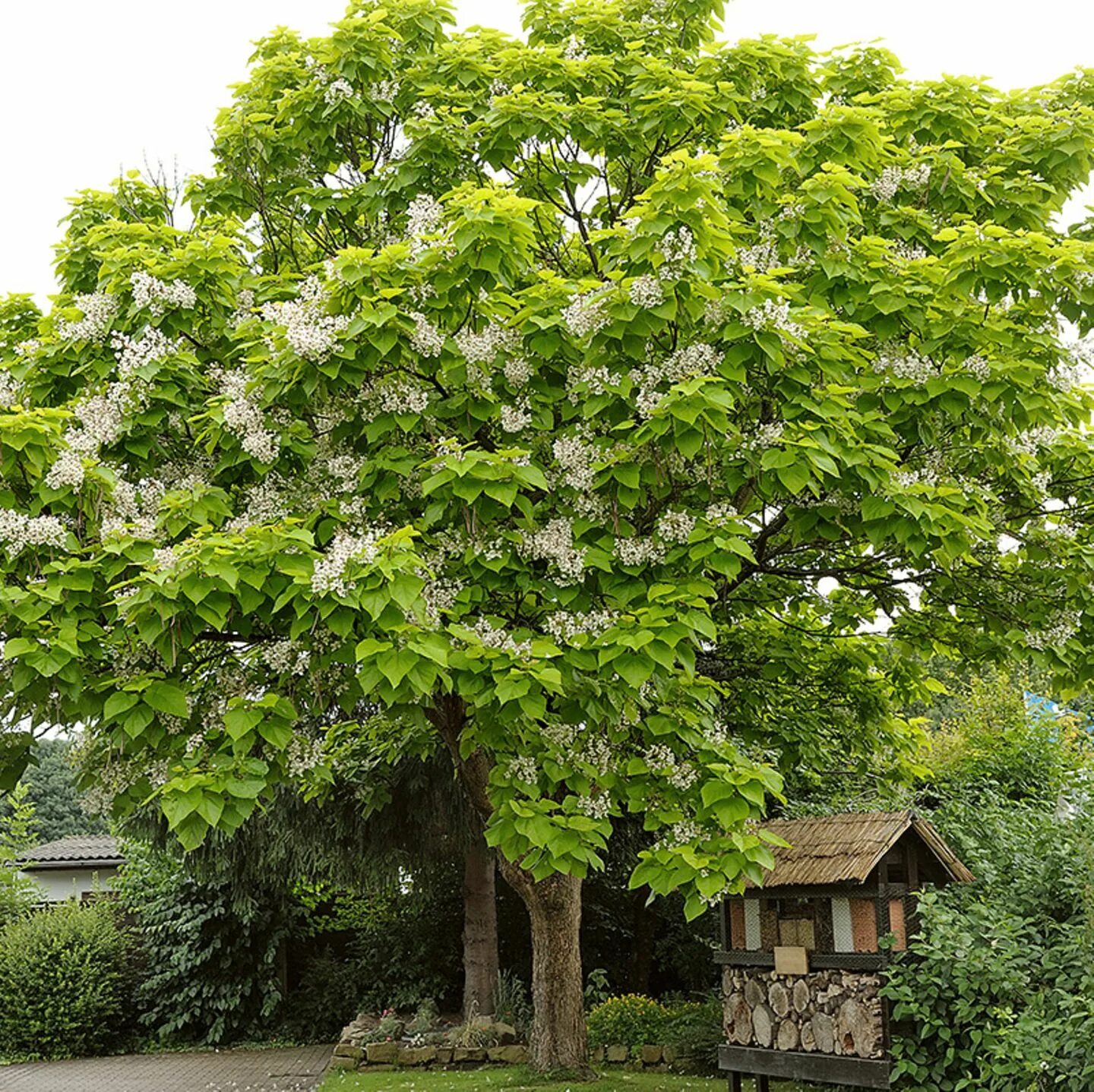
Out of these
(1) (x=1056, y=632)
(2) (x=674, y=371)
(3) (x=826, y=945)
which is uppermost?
(2) (x=674, y=371)

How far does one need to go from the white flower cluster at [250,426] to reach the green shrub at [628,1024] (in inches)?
324

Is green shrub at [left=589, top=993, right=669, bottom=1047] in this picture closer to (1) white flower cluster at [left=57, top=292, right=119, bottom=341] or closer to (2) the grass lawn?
(2) the grass lawn

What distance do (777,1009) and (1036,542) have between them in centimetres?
357

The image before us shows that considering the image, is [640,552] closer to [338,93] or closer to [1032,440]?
[1032,440]

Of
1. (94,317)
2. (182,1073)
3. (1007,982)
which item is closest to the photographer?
(94,317)

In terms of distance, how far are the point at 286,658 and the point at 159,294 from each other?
224 cm

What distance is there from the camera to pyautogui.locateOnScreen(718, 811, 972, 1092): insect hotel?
8.20 meters

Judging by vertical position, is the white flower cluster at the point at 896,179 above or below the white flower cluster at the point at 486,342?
above

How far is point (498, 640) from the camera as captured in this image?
6336 millimetres

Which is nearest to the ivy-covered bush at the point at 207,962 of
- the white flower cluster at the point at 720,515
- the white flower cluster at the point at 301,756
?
the white flower cluster at the point at 301,756

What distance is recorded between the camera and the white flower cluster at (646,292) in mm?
6328

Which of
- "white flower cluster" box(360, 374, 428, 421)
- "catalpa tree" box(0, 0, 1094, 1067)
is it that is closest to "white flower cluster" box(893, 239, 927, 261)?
"catalpa tree" box(0, 0, 1094, 1067)

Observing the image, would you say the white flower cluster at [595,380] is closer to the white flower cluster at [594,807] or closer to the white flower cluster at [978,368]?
the white flower cluster at [978,368]

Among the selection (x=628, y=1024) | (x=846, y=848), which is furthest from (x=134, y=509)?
(x=628, y=1024)
